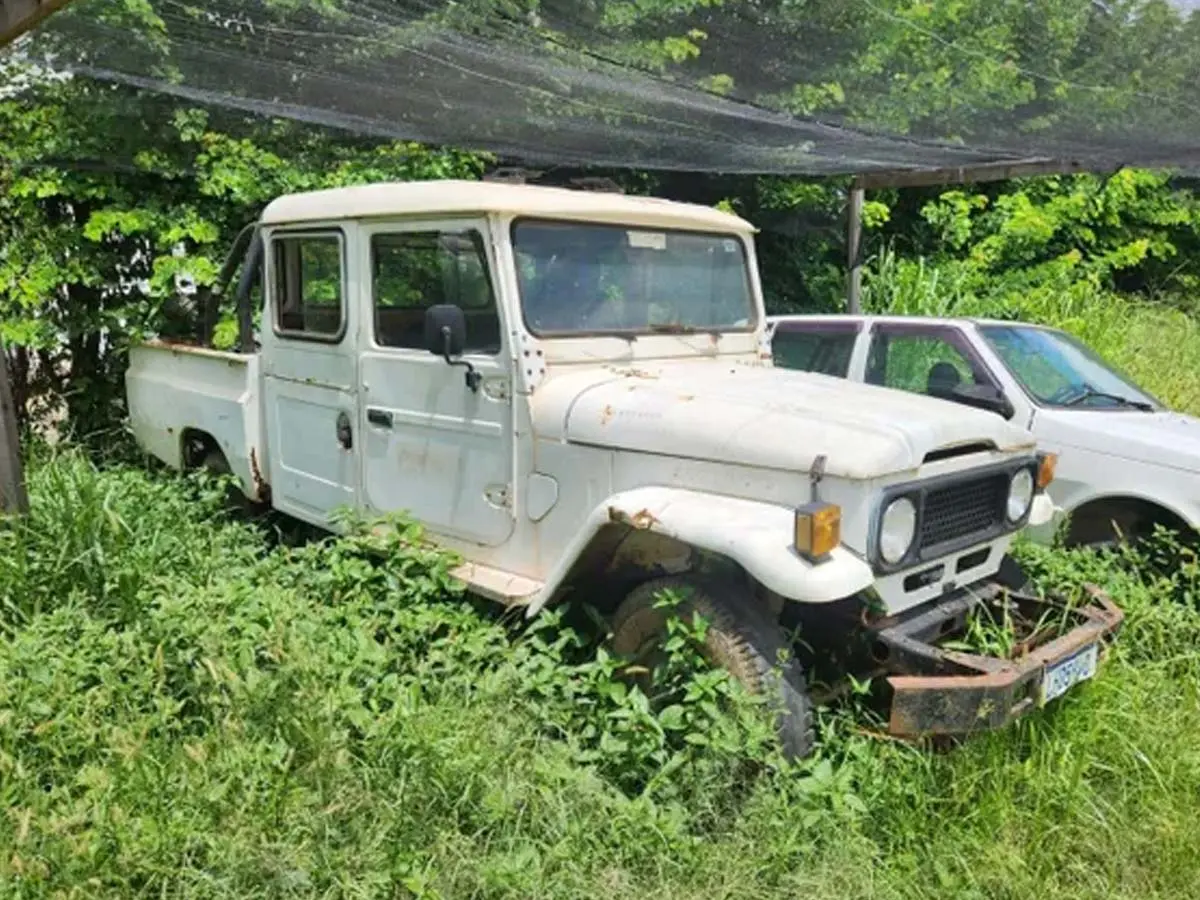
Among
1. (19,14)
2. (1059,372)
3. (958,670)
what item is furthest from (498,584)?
(1059,372)

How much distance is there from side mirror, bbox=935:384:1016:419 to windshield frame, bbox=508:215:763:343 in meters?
1.39

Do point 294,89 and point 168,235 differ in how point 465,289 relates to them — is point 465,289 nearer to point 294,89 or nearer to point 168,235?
point 294,89

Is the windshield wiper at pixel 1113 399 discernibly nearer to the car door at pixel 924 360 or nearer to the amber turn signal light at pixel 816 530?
the car door at pixel 924 360

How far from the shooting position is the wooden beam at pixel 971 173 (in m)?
6.81

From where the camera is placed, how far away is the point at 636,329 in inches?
157

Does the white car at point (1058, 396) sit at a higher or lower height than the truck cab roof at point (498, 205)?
lower

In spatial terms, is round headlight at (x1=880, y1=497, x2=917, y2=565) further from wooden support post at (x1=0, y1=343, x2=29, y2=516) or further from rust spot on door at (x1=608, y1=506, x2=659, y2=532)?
wooden support post at (x1=0, y1=343, x2=29, y2=516)

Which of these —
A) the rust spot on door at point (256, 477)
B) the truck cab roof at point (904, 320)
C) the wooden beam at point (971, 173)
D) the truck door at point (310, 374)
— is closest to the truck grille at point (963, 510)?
the truck cab roof at point (904, 320)

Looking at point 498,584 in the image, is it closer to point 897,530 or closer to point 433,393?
point 433,393

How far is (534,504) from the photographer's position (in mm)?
3703

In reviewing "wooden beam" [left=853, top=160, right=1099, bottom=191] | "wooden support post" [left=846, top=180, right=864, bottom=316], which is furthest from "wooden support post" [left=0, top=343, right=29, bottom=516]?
"wooden support post" [left=846, top=180, right=864, bottom=316]

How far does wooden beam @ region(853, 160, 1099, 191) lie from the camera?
6.81 meters

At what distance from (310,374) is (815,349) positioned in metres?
3.04

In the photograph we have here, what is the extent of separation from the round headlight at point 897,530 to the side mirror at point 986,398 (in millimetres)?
2251
